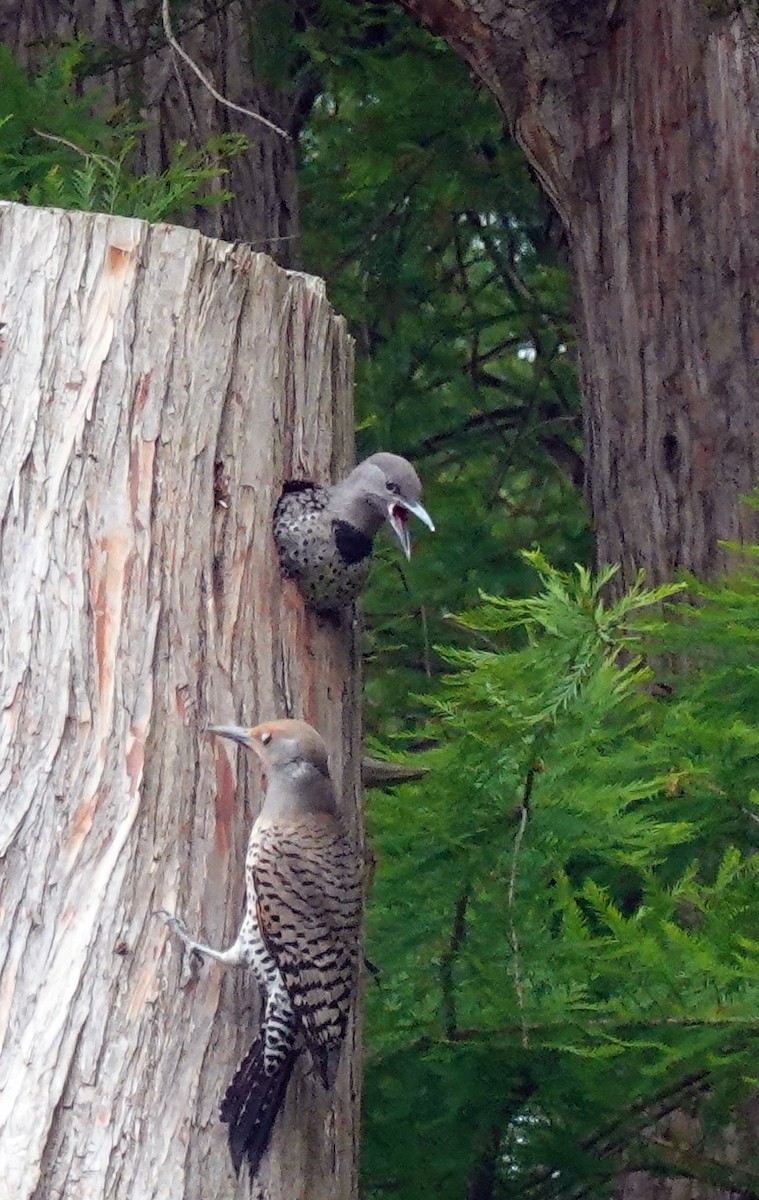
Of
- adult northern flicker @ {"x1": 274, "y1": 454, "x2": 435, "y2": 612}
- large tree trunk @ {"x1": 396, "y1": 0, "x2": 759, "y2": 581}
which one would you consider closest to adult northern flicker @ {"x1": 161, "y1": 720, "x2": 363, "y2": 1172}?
adult northern flicker @ {"x1": 274, "y1": 454, "x2": 435, "y2": 612}

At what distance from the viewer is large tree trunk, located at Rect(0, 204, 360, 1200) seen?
9.41 ft

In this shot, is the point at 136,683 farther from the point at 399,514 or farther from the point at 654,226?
the point at 654,226

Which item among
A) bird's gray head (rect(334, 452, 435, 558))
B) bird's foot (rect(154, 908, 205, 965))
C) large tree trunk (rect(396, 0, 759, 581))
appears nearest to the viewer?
bird's foot (rect(154, 908, 205, 965))

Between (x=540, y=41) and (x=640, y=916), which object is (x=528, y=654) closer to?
(x=640, y=916)

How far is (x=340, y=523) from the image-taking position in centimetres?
338

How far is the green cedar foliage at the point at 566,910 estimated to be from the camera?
335 cm

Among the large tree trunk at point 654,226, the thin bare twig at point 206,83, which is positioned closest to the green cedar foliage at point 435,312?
the large tree trunk at point 654,226

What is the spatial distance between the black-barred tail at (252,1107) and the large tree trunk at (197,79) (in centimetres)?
328

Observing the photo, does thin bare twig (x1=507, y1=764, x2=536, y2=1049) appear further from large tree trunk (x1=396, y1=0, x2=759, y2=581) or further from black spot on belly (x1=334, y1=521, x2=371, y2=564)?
large tree trunk (x1=396, y1=0, x2=759, y2=581)

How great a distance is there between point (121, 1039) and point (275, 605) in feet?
2.82

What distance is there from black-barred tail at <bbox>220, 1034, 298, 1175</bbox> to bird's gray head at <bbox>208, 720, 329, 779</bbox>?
1.64 feet

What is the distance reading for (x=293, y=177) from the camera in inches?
A: 235

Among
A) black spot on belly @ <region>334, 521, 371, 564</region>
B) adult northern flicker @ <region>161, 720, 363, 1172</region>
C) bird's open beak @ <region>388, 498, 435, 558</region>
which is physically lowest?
adult northern flicker @ <region>161, 720, 363, 1172</region>

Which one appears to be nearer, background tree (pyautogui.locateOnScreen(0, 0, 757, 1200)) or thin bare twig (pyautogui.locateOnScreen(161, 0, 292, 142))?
background tree (pyautogui.locateOnScreen(0, 0, 757, 1200))
